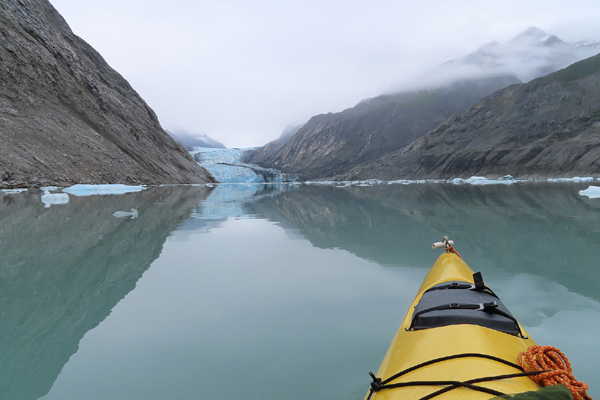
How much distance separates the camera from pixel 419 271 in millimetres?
5672

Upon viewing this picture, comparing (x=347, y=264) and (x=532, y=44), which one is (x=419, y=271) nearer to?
(x=347, y=264)

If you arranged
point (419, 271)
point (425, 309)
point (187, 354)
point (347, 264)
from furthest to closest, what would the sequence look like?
point (347, 264) → point (419, 271) → point (187, 354) → point (425, 309)

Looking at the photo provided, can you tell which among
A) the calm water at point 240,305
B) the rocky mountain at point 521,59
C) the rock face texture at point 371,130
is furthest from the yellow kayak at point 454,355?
the rocky mountain at point 521,59

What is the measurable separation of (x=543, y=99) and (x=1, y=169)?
81.0 meters

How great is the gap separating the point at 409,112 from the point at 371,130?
51.3 ft

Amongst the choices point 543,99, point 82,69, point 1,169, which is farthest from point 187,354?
point 543,99

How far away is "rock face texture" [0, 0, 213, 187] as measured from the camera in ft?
102

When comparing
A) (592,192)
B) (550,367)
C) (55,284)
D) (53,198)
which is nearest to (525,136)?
(592,192)

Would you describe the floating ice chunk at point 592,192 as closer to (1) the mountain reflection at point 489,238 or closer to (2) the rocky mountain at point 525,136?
(1) the mountain reflection at point 489,238

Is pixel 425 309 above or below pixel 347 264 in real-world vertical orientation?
above

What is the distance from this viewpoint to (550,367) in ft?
5.72

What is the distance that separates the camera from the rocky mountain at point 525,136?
52.2m

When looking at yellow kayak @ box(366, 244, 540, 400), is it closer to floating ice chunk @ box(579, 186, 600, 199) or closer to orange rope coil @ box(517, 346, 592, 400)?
orange rope coil @ box(517, 346, 592, 400)

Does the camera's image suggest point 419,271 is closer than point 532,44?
Yes
